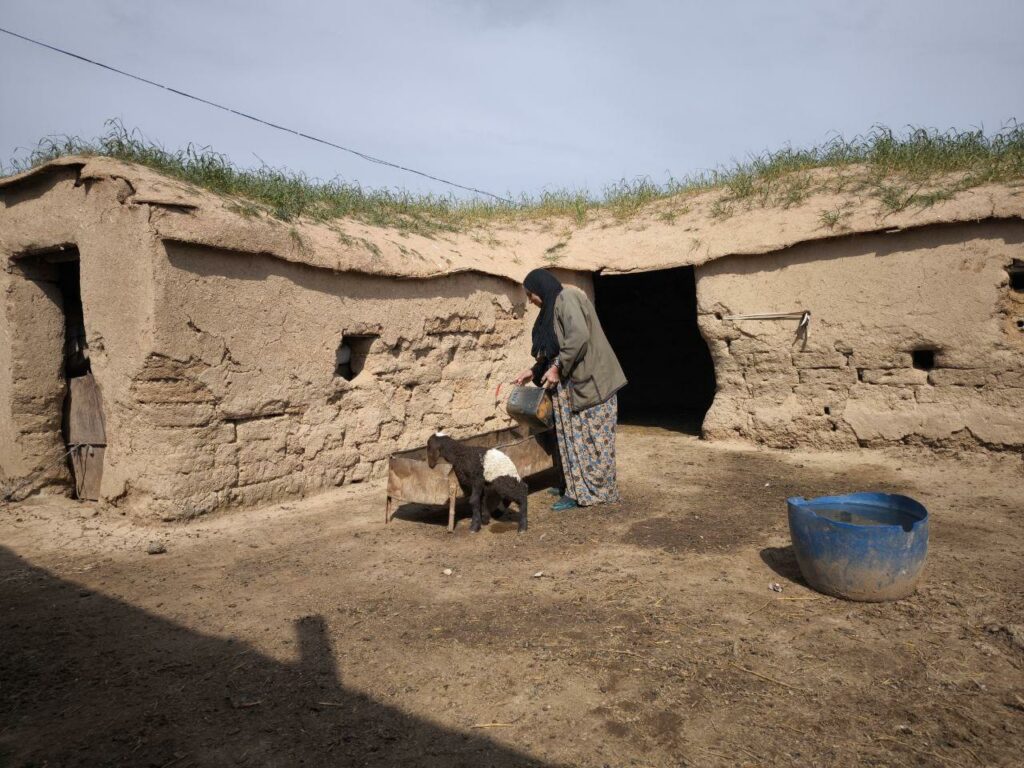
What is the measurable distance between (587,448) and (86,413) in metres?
4.65

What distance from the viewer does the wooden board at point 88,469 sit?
6133mm

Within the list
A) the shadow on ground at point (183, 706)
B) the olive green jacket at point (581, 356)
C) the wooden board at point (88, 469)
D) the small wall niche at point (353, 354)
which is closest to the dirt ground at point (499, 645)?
the shadow on ground at point (183, 706)

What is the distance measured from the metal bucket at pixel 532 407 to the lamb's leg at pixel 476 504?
3.25 feet

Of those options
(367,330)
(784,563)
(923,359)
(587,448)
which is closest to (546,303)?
(587,448)

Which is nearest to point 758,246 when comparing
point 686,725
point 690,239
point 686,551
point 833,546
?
point 690,239

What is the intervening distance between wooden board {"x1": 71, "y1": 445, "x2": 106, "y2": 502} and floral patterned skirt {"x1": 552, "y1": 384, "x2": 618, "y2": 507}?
4.26m

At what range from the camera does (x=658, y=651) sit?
10.6 feet

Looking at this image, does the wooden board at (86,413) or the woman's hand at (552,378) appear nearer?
the woman's hand at (552,378)

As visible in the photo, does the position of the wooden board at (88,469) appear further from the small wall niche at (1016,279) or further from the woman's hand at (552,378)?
the small wall niche at (1016,279)

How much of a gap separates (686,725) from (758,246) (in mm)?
5918

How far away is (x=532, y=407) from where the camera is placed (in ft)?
19.1

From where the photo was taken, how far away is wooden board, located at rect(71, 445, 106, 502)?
6.13 meters

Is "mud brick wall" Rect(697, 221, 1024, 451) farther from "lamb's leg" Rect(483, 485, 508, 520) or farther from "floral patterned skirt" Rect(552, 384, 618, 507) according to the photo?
"lamb's leg" Rect(483, 485, 508, 520)

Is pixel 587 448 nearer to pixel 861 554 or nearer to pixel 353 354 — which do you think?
pixel 861 554
